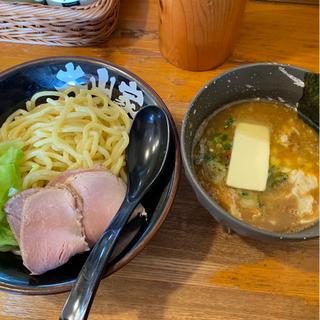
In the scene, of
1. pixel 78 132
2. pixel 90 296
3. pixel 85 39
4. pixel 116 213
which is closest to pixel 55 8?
pixel 85 39

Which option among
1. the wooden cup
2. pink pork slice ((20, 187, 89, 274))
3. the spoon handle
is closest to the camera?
the spoon handle

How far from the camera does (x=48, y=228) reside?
905mm

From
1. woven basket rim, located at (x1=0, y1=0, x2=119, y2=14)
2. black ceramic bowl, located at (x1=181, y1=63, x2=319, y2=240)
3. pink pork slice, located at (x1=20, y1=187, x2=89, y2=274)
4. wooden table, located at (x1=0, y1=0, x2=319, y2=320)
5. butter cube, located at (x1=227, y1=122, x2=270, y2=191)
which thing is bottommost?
wooden table, located at (x1=0, y1=0, x2=319, y2=320)

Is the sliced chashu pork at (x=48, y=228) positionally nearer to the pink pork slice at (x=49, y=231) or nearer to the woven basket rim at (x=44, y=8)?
the pink pork slice at (x=49, y=231)

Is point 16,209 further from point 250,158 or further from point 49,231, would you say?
point 250,158

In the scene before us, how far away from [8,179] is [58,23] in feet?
1.72

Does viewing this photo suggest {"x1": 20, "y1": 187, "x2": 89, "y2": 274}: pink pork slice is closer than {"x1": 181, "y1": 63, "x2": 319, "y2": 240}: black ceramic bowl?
Yes

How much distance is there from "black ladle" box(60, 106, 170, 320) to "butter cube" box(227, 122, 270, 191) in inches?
6.5

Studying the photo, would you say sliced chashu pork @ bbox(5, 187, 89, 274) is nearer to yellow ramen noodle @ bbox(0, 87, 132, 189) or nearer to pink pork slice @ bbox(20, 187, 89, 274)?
pink pork slice @ bbox(20, 187, 89, 274)

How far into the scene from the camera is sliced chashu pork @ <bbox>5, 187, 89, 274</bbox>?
0.88 metres

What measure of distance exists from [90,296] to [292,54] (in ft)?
3.28

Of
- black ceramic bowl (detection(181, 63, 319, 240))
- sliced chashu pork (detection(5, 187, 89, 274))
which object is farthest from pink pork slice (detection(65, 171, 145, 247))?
black ceramic bowl (detection(181, 63, 319, 240))

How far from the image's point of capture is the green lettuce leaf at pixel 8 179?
93cm

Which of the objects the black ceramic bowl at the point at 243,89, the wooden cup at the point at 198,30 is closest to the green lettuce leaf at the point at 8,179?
the black ceramic bowl at the point at 243,89
